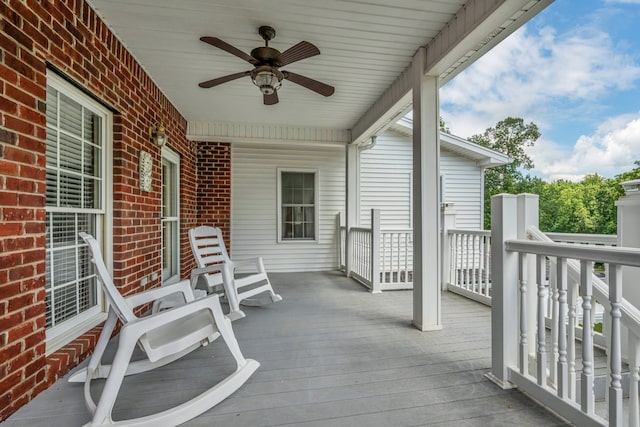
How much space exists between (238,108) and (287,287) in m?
2.70

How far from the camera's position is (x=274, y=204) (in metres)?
5.92

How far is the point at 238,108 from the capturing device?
Answer: 14.6ft

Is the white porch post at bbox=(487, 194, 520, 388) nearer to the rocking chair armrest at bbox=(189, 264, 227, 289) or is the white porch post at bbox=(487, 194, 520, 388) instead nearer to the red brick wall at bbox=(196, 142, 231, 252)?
the rocking chair armrest at bbox=(189, 264, 227, 289)

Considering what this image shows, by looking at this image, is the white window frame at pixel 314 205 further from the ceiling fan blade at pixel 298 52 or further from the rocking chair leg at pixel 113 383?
the rocking chair leg at pixel 113 383

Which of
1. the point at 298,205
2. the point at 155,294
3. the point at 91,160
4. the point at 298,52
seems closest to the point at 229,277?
the point at 155,294

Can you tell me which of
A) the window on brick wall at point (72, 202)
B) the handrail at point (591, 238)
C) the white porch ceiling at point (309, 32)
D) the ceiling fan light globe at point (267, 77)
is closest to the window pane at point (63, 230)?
the window on brick wall at point (72, 202)

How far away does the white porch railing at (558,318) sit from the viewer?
1.26 m

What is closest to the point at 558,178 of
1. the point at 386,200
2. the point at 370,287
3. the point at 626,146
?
the point at 626,146

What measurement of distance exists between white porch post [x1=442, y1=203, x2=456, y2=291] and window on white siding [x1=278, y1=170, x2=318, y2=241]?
97.8 inches

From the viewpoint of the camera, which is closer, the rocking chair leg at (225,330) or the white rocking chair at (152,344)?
the white rocking chair at (152,344)

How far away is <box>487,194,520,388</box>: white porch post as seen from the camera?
182 cm

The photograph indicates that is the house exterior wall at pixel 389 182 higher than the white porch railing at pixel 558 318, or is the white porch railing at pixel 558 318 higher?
the house exterior wall at pixel 389 182

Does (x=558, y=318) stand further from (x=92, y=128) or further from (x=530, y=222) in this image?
(x=92, y=128)

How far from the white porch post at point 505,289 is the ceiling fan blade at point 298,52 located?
158cm
